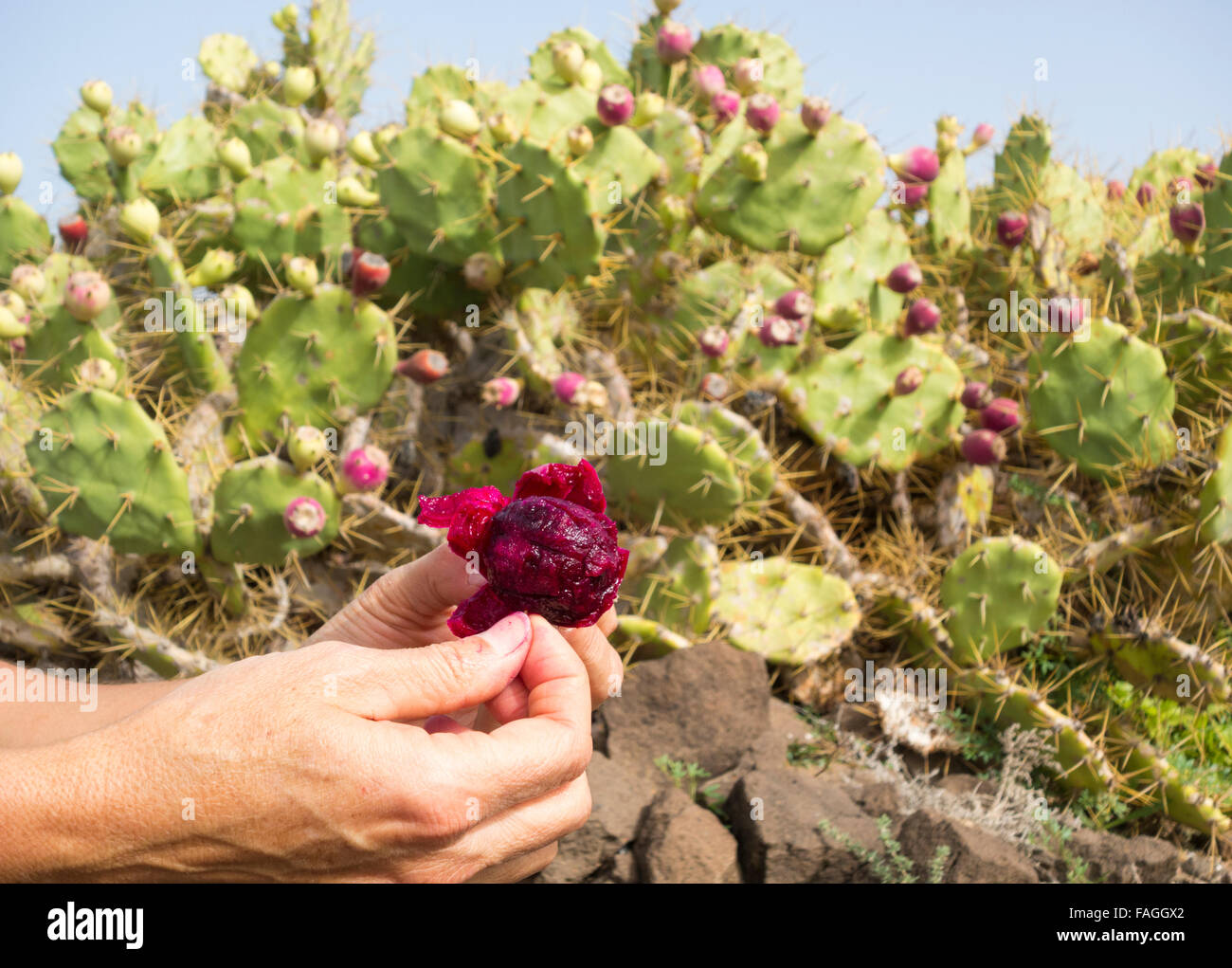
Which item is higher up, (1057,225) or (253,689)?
(1057,225)

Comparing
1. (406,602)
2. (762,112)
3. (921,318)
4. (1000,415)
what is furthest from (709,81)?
(406,602)

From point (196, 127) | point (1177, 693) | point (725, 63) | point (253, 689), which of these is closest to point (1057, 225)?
point (725, 63)

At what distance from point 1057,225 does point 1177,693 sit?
2.24 meters

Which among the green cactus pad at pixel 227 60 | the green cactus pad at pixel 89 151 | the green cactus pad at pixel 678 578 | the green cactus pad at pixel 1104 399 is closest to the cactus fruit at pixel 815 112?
the green cactus pad at pixel 1104 399

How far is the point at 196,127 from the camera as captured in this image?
394 cm

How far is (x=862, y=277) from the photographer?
3514 mm

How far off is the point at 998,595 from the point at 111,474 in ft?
8.50

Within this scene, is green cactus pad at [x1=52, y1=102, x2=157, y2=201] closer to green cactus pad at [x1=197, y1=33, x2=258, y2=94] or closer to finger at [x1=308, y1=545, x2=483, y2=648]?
green cactus pad at [x1=197, y1=33, x2=258, y2=94]

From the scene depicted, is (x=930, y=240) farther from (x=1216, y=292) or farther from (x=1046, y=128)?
(x=1216, y=292)

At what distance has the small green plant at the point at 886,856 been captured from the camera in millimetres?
2213

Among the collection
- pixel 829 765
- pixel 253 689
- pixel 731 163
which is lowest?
pixel 829 765

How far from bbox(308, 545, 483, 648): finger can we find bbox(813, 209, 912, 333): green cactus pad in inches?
95.5

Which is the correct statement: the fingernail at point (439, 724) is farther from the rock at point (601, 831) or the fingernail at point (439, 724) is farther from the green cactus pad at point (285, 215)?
the green cactus pad at point (285, 215)

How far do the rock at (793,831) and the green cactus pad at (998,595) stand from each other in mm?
750
